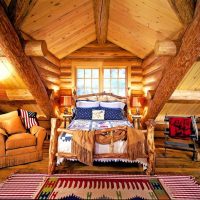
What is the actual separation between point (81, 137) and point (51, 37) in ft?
7.41

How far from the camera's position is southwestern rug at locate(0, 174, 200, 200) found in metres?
2.84

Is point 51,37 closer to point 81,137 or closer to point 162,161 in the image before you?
point 81,137

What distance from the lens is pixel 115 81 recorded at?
657 centimetres

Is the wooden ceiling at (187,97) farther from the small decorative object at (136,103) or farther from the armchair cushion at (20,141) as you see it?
the armchair cushion at (20,141)

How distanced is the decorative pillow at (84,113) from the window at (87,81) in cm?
106

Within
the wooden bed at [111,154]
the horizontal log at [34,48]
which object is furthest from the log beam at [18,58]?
the wooden bed at [111,154]

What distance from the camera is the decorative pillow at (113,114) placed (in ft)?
17.8

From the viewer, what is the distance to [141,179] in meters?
3.35

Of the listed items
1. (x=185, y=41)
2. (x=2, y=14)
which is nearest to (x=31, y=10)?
(x=2, y=14)

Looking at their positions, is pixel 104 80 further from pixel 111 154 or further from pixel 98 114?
pixel 111 154

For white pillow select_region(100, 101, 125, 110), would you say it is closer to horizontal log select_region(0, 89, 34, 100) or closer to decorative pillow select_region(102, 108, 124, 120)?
decorative pillow select_region(102, 108, 124, 120)

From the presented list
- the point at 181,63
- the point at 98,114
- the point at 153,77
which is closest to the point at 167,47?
the point at 181,63

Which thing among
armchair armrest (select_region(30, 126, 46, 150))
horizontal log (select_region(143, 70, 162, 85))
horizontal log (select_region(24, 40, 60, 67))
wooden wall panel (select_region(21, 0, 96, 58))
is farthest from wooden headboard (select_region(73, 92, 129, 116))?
horizontal log (select_region(24, 40, 60, 67))

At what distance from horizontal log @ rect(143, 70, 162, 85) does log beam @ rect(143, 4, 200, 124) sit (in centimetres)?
34
